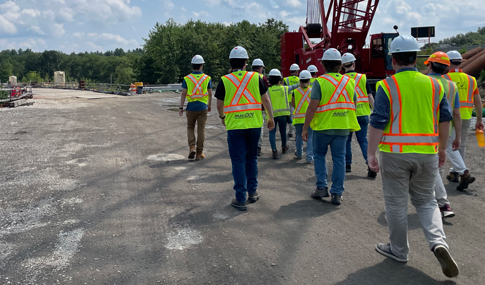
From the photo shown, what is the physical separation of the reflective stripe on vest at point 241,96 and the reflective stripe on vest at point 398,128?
7.75ft

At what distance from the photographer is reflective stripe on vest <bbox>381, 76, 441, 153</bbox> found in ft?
12.4

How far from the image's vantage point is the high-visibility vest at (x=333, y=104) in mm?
5910

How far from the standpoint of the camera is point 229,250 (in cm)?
428

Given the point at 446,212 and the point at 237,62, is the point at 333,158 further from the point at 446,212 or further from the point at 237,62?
the point at 237,62

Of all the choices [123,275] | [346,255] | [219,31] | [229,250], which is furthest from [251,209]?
[219,31]

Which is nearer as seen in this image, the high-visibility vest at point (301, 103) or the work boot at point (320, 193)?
the work boot at point (320, 193)

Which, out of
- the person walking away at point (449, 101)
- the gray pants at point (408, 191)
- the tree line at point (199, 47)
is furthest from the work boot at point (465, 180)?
the tree line at point (199, 47)

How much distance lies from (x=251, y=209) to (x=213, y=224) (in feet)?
2.61

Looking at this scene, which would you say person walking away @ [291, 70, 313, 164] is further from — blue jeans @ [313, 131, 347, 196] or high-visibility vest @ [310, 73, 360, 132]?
high-visibility vest @ [310, 73, 360, 132]

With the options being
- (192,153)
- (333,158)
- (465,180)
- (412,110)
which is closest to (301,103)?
(192,153)

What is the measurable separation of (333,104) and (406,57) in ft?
7.01

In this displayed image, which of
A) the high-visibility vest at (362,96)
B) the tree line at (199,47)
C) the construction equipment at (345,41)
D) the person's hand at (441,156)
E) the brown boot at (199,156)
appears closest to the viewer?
the person's hand at (441,156)

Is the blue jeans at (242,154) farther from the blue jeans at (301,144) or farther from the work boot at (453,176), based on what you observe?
the work boot at (453,176)

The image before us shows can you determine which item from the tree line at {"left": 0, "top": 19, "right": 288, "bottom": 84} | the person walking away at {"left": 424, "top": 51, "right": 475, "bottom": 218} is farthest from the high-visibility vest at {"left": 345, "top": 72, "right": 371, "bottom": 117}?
the tree line at {"left": 0, "top": 19, "right": 288, "bottom": 84}
